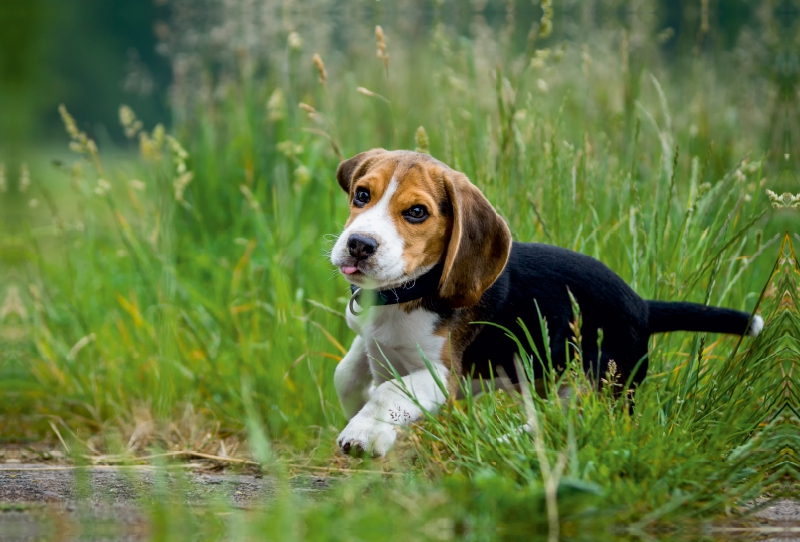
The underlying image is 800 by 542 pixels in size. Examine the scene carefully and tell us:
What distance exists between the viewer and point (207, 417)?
4.09 metres

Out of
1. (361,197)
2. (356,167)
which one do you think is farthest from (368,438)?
(356,167)

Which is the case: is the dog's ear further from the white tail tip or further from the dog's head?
the white tail tip

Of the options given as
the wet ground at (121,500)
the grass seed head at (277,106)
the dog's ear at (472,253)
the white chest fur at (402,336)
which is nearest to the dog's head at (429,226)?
the dog's ear at (472,253)

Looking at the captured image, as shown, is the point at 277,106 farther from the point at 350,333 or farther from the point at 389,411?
the point at 389,411

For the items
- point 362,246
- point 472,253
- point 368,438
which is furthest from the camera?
point 472,253

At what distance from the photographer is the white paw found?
8.98ft

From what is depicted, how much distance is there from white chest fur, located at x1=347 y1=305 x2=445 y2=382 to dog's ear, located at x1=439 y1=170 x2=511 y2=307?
0.44 feet

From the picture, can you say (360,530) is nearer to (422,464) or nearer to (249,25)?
(422,464)

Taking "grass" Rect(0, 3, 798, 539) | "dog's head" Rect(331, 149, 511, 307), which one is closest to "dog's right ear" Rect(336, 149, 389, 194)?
"dog's head" Rect(331, 149, 511, 307)

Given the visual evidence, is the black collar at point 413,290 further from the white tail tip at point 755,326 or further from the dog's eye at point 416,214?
the white tail tip at point 755,326

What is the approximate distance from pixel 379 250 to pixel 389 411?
52 cm

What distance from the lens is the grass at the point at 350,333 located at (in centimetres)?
232

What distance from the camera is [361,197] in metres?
3.15

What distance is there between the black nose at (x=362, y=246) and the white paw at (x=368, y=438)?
0.54m
